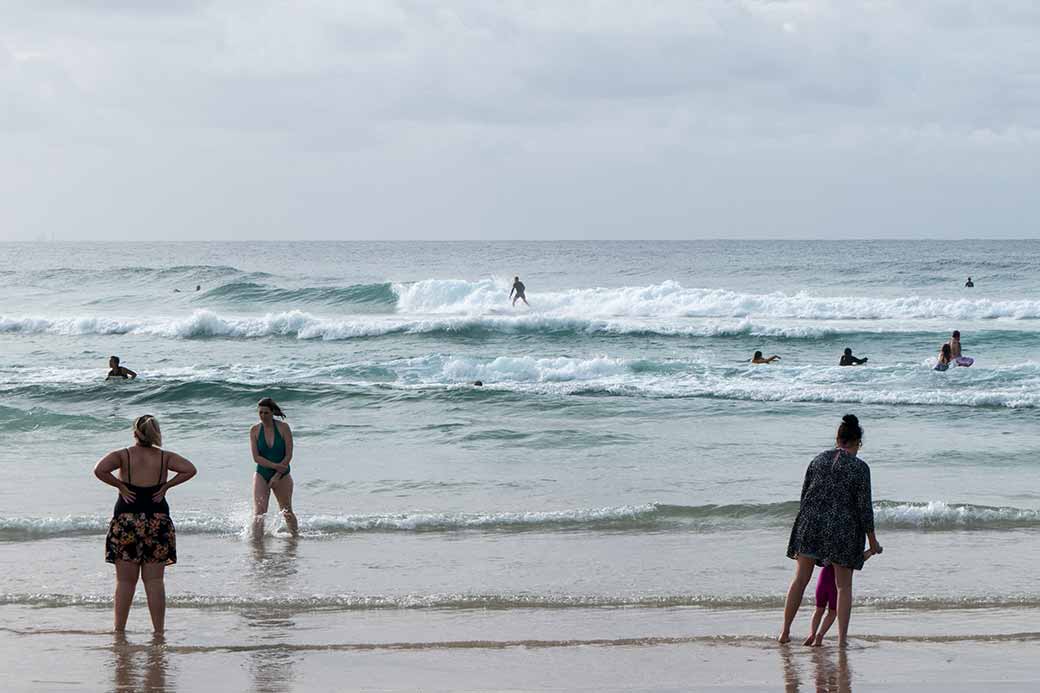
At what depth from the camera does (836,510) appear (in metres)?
6.47

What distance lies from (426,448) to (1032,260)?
73.5 meters

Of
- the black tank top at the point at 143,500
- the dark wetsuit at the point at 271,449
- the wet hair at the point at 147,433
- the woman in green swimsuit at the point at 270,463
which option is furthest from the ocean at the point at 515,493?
the wet hair at the point at 147,433

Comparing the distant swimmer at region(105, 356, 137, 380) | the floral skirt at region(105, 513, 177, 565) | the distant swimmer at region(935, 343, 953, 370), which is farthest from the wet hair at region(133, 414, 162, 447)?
the distant swimmer at region(935, 343, 953, 370)

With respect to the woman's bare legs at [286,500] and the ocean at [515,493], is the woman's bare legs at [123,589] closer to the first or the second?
the ocean at [515,493]

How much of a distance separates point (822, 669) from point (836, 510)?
34.2 inches

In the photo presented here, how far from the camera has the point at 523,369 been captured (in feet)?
81.0

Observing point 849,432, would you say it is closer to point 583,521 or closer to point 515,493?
point 583,521

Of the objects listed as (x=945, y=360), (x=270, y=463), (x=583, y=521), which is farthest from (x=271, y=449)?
(x=945, y=360)

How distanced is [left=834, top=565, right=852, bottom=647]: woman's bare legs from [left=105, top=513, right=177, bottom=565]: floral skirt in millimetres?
3910

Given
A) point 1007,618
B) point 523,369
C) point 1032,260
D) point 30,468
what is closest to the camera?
point 1007,618

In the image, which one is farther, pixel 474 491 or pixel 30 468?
pixel 30 468

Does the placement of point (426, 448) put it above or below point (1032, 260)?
below

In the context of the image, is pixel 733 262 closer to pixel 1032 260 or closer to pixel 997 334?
pixel 1032 260

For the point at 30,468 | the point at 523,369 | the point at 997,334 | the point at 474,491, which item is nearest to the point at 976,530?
the point at 474,491
